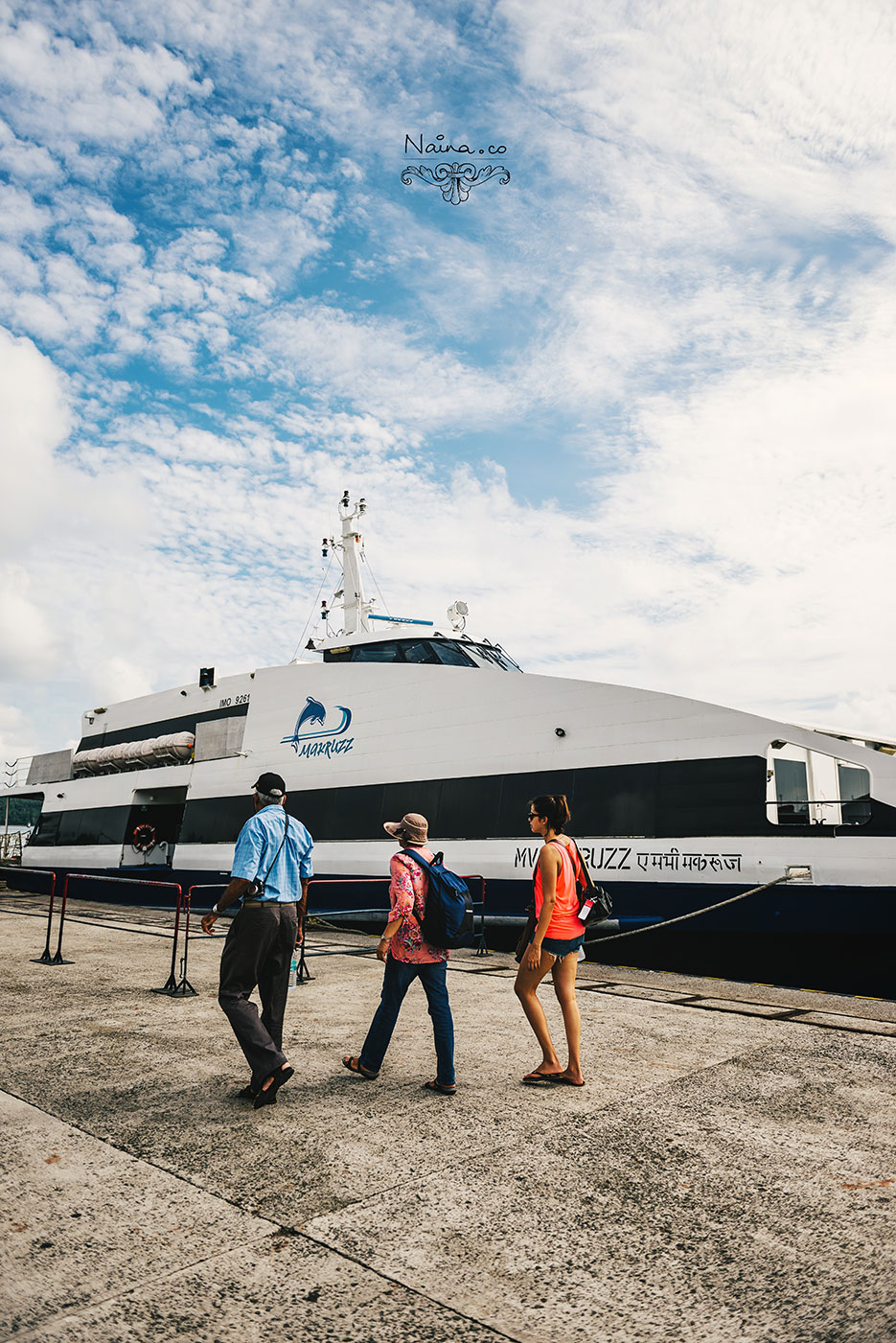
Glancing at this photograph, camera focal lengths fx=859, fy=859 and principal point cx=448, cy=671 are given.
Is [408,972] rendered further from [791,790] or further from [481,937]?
[791,790]

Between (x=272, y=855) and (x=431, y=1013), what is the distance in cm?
113

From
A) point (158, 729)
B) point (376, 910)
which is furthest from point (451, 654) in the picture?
point (158, 729)

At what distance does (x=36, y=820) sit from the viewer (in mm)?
22938

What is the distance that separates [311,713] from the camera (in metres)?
14.6

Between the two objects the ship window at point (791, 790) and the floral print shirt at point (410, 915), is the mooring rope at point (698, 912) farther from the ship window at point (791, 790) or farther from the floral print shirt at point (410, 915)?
the floral print shirt at point (410, 915)

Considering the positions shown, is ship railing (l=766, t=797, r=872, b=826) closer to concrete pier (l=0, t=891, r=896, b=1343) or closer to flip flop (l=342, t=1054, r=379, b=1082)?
concrete pier (l=0, t=891, r=896, b=1343)

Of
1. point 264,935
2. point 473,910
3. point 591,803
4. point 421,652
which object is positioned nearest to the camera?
point 264,935

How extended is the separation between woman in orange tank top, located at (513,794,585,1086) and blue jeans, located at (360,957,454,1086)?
409 mm

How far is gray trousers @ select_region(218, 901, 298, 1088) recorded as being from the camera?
406cm

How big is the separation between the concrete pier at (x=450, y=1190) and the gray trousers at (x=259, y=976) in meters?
0.27

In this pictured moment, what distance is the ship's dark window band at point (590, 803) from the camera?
31.1ft

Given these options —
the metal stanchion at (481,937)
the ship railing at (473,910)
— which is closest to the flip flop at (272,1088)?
the ship railing at (473,910)

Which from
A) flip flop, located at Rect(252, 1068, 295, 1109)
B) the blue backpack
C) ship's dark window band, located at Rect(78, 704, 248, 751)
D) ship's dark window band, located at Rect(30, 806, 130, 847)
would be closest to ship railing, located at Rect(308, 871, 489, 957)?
the blue backpack

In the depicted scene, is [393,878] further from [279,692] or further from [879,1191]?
[279,692]
